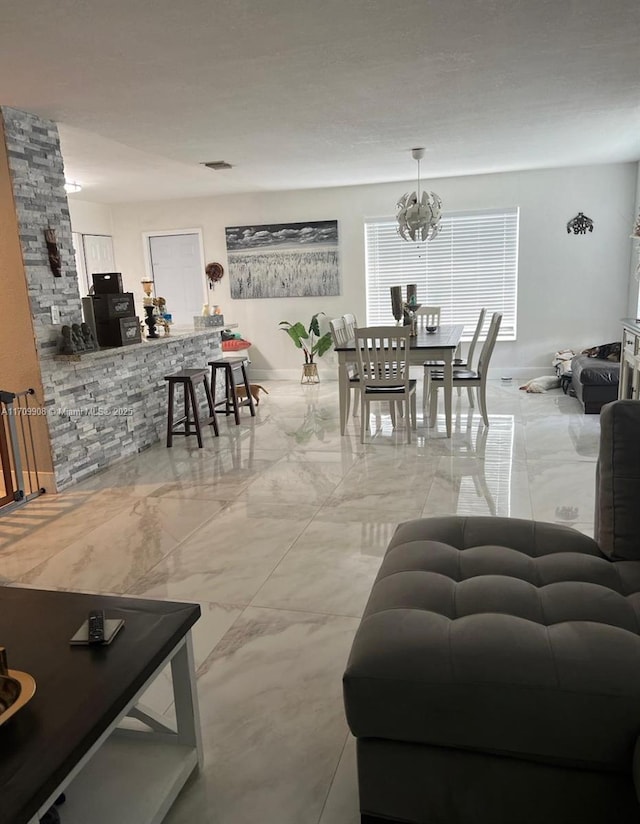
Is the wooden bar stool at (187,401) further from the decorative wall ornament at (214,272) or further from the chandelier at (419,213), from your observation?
the decorative wall ornament at (214,272)

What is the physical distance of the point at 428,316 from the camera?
721 centimetres

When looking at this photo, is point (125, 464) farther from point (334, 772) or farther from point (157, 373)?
point (334, 772)

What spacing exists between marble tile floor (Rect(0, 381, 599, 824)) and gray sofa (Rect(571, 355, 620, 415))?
151 millimetres

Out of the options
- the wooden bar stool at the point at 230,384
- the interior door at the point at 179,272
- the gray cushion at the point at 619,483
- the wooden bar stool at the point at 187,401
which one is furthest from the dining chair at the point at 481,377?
the interior door at the point at 179,272

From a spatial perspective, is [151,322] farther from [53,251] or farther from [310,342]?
[310,342]

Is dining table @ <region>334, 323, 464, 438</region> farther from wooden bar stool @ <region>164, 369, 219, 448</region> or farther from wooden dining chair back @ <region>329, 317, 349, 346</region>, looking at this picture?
wooden bar stool @ <region>164, 369, 219, 448</region>

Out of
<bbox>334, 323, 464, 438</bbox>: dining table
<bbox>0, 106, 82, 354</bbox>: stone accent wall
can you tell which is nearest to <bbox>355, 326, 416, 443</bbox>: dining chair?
<bbox>334, 323, 464, 438</bbox>: dining table

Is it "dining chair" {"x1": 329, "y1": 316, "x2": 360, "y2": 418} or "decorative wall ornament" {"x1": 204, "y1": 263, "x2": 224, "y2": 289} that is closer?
"dining chair" {"x1": 329, "y1": 316, "x2": 360, "y2": 418}

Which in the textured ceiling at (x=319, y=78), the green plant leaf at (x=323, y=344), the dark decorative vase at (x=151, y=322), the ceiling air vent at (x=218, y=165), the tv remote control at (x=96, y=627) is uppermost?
the ceiling air vent at (x=218, y=165)

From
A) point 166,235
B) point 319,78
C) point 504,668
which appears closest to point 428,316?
point 166,235

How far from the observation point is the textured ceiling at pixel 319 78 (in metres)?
2.67

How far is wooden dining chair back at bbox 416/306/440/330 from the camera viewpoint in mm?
6988

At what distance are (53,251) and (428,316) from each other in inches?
169

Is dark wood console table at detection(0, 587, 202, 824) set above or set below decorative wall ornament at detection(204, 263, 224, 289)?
below
